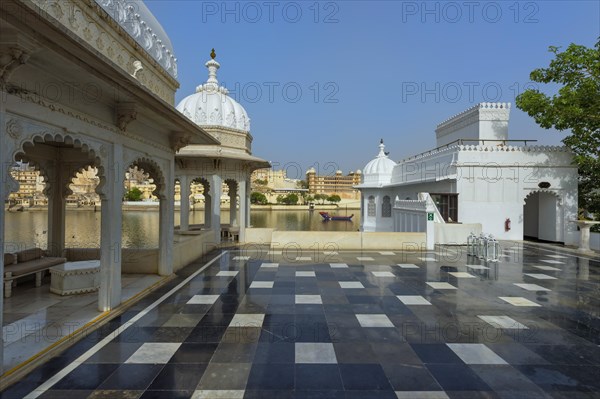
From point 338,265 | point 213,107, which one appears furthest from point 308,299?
point 213,107

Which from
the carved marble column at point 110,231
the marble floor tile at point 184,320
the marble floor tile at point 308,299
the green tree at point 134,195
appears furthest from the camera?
the green tree at point 134,195

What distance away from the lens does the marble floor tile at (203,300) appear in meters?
7.48

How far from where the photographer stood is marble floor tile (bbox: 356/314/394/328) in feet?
20.3

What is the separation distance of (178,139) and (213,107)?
9259 millimetres

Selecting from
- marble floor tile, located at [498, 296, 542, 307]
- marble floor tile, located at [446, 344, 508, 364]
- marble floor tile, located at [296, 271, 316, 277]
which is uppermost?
marble floor tile, located at [296, 271, 316, 277]

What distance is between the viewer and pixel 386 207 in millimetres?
31672

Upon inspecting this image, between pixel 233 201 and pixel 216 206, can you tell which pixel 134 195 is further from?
pixel 216 206

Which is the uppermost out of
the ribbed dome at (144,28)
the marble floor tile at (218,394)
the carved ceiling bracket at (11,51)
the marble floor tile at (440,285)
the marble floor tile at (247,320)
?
the ribbed dome at (144,28)

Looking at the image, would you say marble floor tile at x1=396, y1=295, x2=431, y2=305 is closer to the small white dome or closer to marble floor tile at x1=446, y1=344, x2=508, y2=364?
marble floor tile at x1=446, y1=344, x2=508, y2=364

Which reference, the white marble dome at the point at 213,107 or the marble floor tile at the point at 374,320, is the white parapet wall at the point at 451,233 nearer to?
the white marble dome at the point at 213,107

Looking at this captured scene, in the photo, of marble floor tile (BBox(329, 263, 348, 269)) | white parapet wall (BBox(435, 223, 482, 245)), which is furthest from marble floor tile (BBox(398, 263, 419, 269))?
white parapet wall (BBox(435, 223, 482, 245))

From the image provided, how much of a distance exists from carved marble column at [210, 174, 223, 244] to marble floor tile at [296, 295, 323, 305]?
905 centimetres

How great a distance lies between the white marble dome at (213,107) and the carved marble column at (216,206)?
302cm

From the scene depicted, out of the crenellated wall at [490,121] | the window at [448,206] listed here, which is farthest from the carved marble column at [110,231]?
the crenellated wall at [490,121]
